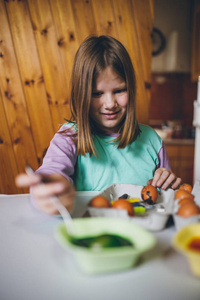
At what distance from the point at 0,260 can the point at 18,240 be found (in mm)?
91

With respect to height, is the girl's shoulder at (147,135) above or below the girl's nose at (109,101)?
below

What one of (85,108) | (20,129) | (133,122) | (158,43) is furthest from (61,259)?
(158,43)

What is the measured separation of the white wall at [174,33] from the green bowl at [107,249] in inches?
150

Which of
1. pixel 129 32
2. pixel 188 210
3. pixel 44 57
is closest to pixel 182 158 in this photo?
pixel 129 32

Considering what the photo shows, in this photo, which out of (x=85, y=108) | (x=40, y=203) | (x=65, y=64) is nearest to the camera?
(x=40, y=203)

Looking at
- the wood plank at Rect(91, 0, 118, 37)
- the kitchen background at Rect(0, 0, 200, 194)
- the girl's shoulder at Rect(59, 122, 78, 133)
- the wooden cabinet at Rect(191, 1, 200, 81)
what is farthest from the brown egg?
the wooden cabinet at Rect(191, 1, 200, 81)

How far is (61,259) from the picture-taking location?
1.86ft

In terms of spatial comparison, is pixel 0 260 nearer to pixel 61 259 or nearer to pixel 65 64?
pixel 61 259

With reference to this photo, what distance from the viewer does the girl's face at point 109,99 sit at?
39.6 inches

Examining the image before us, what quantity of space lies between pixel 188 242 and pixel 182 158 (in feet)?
9.89

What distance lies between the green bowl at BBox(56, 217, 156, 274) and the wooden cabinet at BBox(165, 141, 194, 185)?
2972 mm

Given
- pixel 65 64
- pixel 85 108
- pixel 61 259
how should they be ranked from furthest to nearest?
pixel 65 64, pixel 85 108, pixel 61 259

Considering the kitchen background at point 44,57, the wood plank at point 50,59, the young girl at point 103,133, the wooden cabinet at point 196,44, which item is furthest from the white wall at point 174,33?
the young girl at point 103,133

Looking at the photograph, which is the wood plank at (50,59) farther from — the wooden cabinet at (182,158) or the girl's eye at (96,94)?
the wooden cabinet at (182,158)
